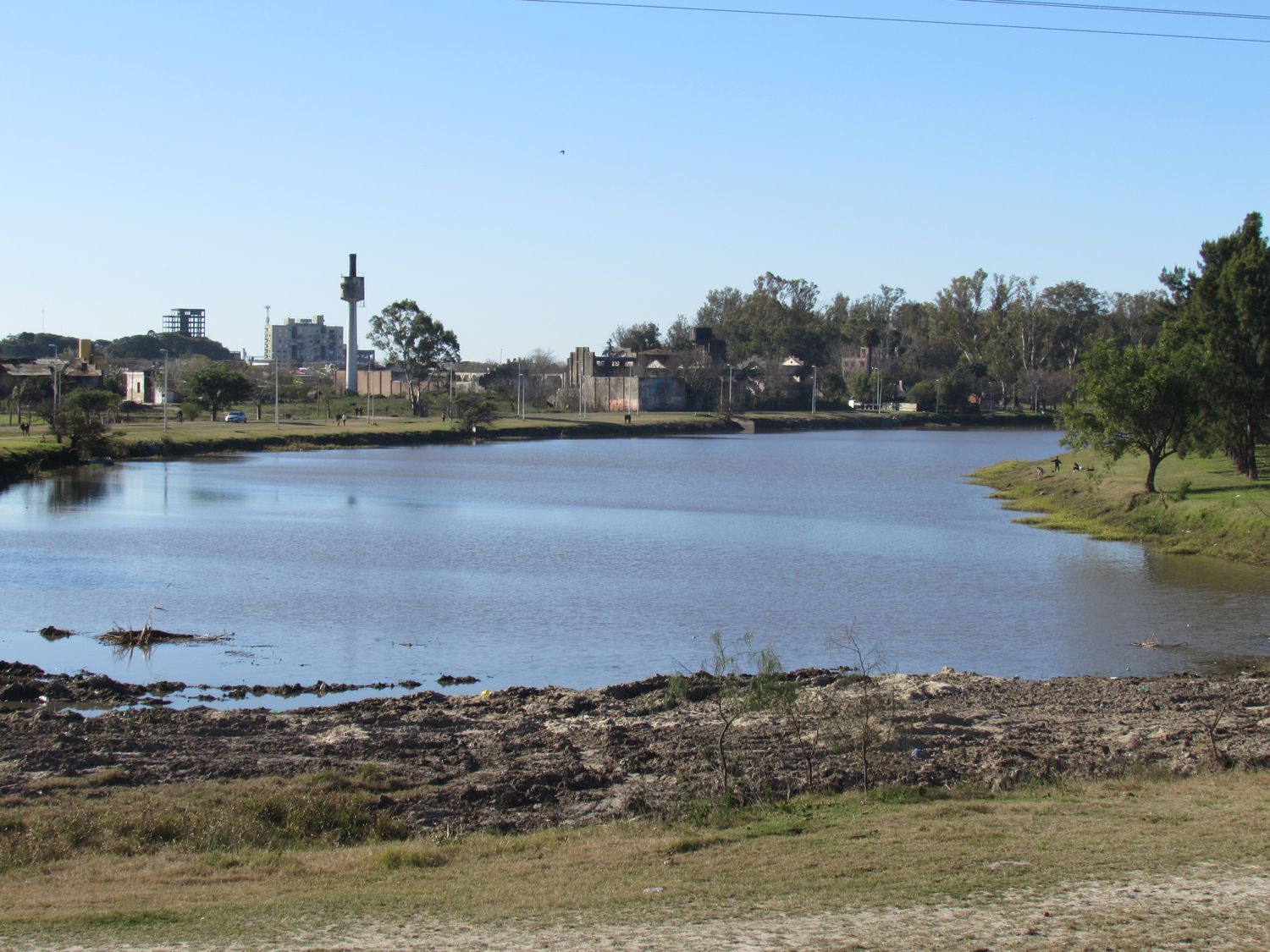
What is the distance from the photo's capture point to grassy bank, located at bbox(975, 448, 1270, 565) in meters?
39.5

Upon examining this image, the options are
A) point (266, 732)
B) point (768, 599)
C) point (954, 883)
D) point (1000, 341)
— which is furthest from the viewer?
point (1000, 341)

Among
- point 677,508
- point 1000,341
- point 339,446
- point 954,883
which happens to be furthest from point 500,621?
point 1000,341

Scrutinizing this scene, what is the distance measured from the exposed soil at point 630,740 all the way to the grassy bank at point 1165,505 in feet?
65.2

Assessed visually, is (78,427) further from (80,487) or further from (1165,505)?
(1165,505)

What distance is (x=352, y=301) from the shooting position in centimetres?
14775

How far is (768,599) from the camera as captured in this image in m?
31.3

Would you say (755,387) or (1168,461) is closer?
(1168,461)

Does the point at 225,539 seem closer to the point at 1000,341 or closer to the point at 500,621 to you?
the point at 500,621

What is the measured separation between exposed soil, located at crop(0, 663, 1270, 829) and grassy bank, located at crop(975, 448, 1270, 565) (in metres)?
19.9

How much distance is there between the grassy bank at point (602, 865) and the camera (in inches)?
373

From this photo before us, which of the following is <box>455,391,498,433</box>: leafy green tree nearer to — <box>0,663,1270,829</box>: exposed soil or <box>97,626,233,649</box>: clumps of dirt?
<box>97,626,233,649</box>: clumps of dirt

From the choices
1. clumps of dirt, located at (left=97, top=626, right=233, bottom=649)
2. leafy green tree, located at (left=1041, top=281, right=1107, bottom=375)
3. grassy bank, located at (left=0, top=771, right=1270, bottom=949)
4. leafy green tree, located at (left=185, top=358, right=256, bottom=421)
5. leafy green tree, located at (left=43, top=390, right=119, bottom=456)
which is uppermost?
leafy green tree, located at (left=1041, top=281, right=1107, bottom=375)

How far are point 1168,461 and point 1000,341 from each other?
12569 centimetres

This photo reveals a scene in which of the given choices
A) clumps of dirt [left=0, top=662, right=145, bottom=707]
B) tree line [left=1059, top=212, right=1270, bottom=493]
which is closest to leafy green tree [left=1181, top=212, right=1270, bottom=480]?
tree line [left=1059, top=212, right=1270, bottom=493]
